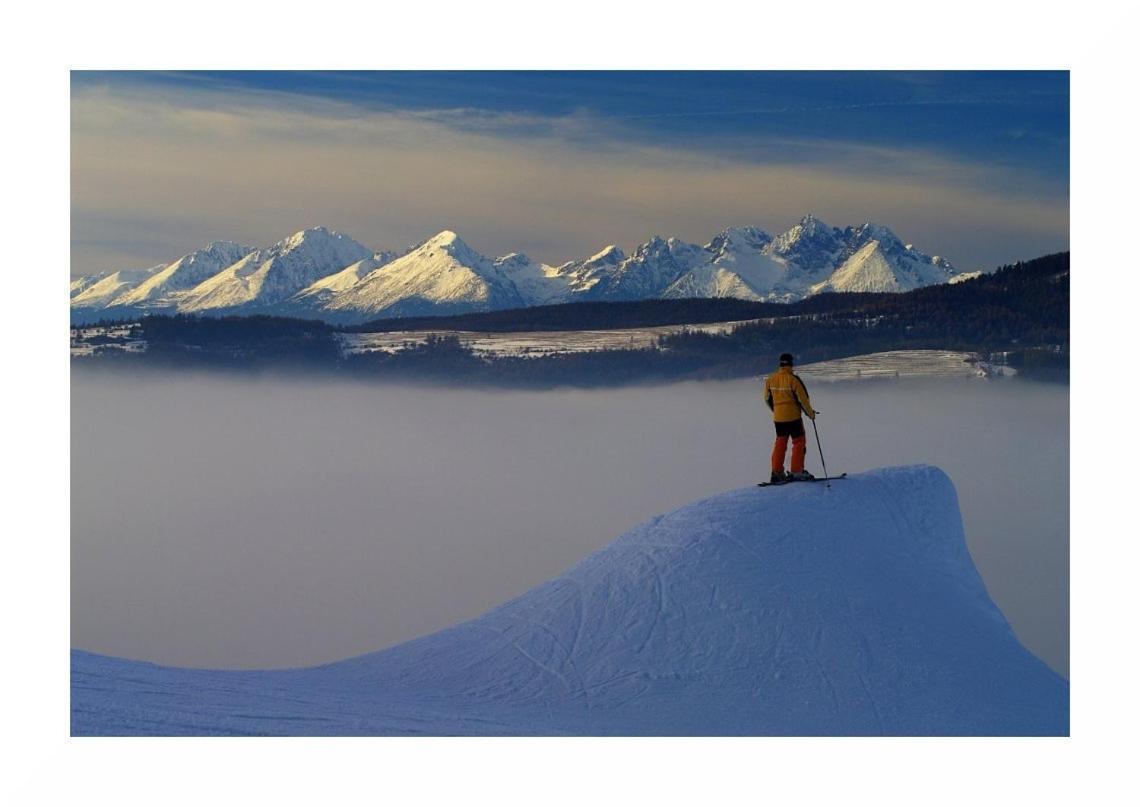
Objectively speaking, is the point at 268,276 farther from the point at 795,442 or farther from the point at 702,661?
the point at 702,661

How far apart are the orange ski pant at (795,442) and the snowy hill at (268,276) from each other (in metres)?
27.1

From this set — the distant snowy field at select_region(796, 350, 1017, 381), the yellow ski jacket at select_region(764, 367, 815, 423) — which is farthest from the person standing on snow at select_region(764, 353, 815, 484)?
the distant snowy field at select_region(796, 350, 1017, 381)

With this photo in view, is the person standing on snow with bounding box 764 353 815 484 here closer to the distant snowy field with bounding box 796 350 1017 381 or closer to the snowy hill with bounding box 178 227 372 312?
the distant snowy field with bounding box 796 350 1017 381

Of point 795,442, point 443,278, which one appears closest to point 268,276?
point 443,278

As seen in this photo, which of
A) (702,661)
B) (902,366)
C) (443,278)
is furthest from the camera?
(443,278)

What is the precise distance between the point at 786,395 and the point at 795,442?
Result: 2.08 ft

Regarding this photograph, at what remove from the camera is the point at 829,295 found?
38438mm

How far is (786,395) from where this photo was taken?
12.8 metres

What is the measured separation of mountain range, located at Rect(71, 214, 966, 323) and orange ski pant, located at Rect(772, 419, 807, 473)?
16.0 meters

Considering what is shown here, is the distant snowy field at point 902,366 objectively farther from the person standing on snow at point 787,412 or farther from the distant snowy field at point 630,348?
the person standing on snow at point 787,412

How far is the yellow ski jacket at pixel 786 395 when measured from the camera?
12.6 metres

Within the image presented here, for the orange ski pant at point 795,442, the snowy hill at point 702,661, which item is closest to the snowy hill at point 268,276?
the orange ski pant at point 795,442
